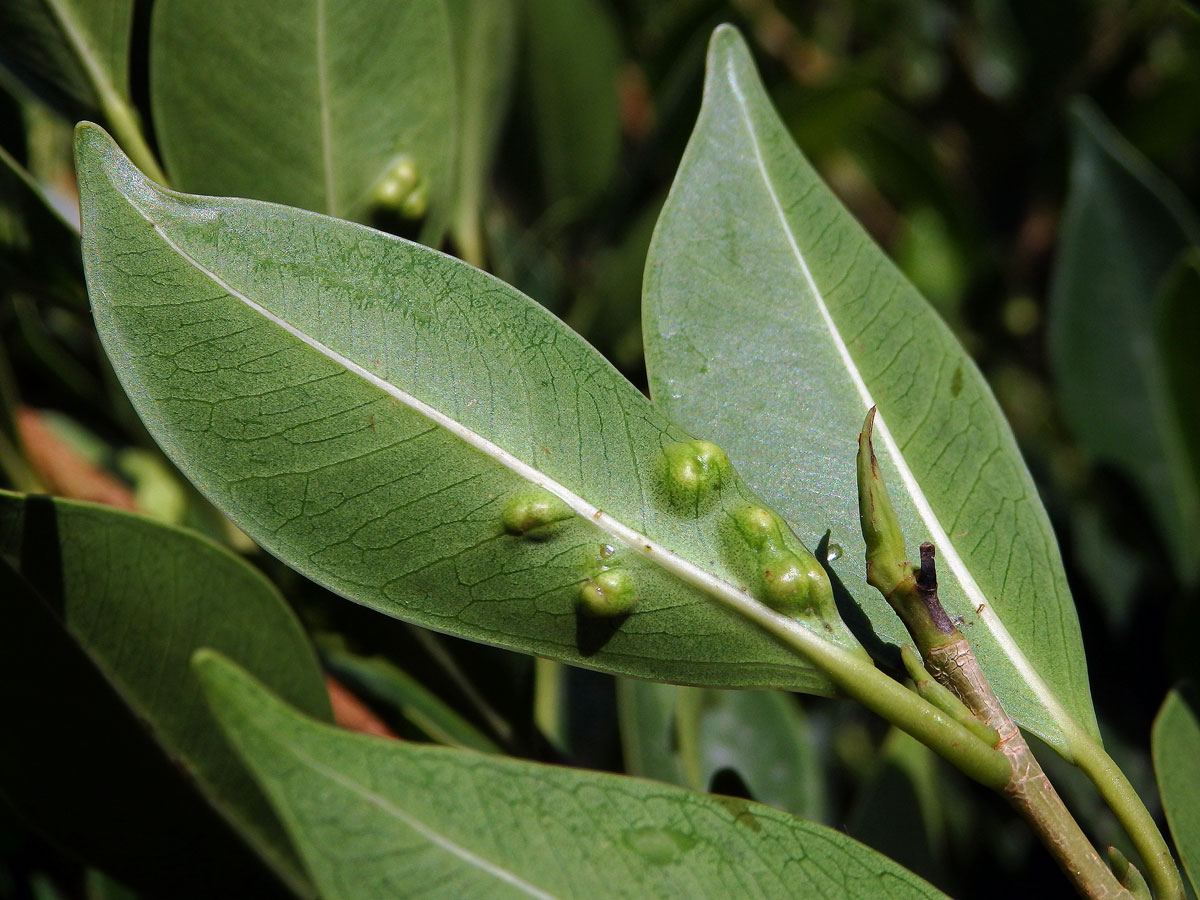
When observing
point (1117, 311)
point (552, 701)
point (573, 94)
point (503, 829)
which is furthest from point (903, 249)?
point (503, 829)

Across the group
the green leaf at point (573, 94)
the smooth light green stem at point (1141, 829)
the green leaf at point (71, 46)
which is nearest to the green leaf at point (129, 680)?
the green leaf at point (71, 46)

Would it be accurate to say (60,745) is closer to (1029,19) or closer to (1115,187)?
(1115,187)

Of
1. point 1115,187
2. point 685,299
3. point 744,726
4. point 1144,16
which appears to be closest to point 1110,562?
point 1115,187

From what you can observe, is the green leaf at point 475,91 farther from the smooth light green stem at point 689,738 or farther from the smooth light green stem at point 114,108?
the smooth light green stem at point 689,738

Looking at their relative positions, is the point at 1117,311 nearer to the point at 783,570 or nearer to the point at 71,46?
the point at 783,570

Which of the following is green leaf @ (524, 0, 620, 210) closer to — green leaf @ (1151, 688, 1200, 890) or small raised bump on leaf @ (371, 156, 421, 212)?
small raised bump on leaf @ (371, 156, 421, 212)

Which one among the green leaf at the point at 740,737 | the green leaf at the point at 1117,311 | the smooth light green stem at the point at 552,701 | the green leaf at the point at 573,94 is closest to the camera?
the green leaf at the point at 740,737

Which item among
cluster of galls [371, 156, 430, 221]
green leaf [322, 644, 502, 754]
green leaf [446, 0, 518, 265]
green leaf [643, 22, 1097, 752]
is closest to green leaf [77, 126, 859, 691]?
green leaf [643, 22, 1097, 752]
